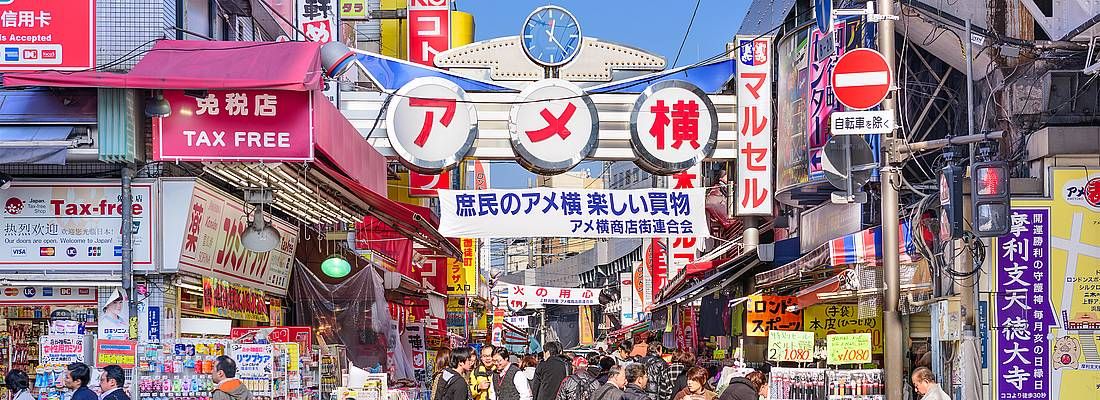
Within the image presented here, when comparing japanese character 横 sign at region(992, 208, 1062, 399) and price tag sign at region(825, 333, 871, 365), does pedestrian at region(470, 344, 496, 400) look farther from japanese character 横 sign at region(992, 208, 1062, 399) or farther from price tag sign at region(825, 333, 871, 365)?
japanese character 横 sign at region(992, 208, 1062, 399)

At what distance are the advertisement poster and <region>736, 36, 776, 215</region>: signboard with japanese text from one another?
6.22 metres

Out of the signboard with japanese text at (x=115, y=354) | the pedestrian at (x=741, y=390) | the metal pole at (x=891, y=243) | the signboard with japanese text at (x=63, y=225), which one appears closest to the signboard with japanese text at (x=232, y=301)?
the signboard with japanese text at (x=63, y=225)

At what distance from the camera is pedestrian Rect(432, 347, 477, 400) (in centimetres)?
1634

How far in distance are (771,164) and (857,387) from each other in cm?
579

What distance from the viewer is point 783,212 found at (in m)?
24.5

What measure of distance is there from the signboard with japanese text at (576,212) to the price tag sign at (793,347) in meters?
3.11

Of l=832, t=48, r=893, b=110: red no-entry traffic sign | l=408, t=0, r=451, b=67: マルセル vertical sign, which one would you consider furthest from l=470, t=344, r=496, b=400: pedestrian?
l=408, t=0, r=451, b=67: マルセル vertical sign

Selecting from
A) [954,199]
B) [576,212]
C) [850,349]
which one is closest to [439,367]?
[576,212]

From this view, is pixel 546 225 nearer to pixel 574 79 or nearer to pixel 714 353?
pixel 574 79

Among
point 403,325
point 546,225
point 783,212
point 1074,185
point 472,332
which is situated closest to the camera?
point 1074,185

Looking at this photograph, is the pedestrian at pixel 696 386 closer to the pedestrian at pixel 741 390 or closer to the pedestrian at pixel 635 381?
the pedestrian at pixel 741 390

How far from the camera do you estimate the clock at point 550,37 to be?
1938 cm

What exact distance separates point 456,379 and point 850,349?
4918mm

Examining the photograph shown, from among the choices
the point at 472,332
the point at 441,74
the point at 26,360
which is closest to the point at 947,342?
the point at 441,74
